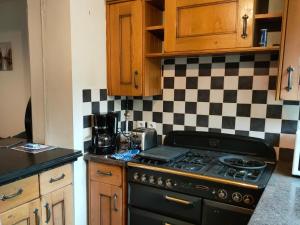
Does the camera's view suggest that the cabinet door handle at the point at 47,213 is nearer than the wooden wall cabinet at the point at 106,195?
Yes

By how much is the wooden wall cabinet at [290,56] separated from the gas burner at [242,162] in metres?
0.45

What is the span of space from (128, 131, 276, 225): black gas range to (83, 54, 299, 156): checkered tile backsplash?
12cm

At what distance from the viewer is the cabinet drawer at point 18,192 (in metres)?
1.26

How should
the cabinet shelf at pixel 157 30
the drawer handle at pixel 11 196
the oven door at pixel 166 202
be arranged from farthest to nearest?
1. the cabinet shelf at pixel 157 30
2. the oven door at pixel 166 202
3. the drawer handle at pixel 11 196

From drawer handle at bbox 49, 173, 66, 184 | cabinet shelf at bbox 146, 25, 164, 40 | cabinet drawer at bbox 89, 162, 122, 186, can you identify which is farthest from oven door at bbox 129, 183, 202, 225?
cabinet shelf at bbox 146, 25, 164, 40

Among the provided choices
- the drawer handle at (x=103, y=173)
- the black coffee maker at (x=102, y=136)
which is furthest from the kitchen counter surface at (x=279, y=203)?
the black coffee maker at (x=102, y=136)

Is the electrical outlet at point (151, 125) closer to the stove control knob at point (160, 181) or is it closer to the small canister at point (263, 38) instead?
the stove control knob at point (160, 181)

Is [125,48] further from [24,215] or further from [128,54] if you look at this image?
[24,215]

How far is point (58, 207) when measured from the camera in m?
1.60

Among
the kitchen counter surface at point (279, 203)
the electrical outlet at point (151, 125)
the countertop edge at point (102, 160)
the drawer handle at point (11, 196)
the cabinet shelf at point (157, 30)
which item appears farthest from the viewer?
the electrical outlet at point (151, 125)

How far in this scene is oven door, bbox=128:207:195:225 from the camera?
1538mm

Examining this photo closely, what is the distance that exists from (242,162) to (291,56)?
71 centimetres

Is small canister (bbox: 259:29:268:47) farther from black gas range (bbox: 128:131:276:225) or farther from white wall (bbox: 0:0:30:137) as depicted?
white wall (bbox: 0:0:30:137)

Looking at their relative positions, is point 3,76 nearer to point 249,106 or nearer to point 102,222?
point 102,222
